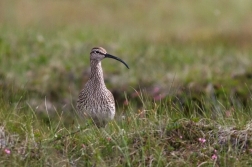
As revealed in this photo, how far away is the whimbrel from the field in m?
0.27

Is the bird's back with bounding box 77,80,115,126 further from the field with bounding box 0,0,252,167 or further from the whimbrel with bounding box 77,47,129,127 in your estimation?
the field with bounding box 0,0,252,167

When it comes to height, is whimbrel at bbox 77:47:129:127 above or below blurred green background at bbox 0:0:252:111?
below

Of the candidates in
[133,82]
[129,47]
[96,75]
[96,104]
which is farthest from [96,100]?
[129,47]

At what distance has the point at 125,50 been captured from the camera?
1593cm

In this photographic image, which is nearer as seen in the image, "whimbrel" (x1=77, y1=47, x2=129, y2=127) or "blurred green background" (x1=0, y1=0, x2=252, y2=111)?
"whimbrel" (x1=77, y1=47, x2=129, y2=127)

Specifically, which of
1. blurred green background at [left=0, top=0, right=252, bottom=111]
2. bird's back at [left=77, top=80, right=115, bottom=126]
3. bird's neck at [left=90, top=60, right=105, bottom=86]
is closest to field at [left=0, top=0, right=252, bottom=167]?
blurred green background at [left=0, top=0, right=252, bottom=111]

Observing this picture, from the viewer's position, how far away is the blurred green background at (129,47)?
13359 mm

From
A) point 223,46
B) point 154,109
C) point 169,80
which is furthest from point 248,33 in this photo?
point 154,109

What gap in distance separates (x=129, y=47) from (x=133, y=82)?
2745 millimetres

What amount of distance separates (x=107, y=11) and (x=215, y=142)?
15621 millimetres

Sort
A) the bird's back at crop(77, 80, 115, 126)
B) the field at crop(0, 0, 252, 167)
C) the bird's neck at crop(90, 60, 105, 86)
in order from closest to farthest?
the field at crop(0, 0, 252, 167), the bird's back at crop(77, 80, 115, 126), the bird's neck at crop(90, 60, 105, 86)

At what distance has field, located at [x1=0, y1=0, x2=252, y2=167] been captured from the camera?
7.03m

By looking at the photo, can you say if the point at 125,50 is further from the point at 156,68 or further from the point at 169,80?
the point at 169,80

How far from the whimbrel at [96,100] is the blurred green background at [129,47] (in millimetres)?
410
